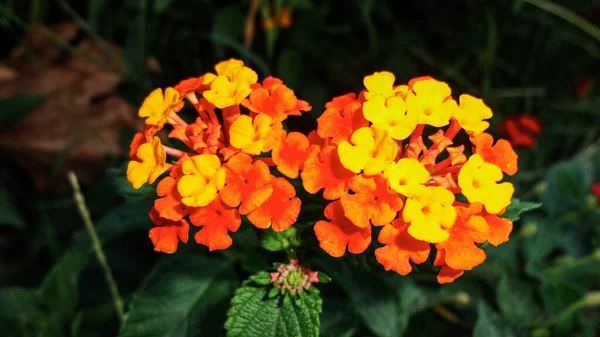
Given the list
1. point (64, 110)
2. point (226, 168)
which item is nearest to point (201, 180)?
point (226, 168)

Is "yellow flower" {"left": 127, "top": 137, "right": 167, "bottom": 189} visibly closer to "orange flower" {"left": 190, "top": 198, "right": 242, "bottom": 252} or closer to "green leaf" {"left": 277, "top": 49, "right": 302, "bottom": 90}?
"orange flower" {"left": 190, "top": 198, "right": 242, "bottom": 252}

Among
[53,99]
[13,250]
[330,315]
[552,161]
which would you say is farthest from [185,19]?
[552,161]

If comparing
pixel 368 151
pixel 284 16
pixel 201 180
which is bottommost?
pixel 201 180

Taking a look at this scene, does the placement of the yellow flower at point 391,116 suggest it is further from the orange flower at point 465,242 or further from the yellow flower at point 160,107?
the yellow flower at point 160,107

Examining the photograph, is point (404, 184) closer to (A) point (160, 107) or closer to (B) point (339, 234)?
(B) point (339, 234)

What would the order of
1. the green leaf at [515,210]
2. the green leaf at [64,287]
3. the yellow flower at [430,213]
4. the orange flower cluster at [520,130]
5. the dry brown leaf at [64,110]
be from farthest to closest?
the dry brown leaf at [64,110] → the orange flower cluster at [520,130] → the green leaf at [64,287] → the green leaf at [515,210] → the yellow flower at [430,213]

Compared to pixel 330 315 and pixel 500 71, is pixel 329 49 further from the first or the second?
pixel 330 315

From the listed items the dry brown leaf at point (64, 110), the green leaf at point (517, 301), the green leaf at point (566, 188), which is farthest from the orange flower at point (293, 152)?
the dry brown leaf at point (64, 110)
